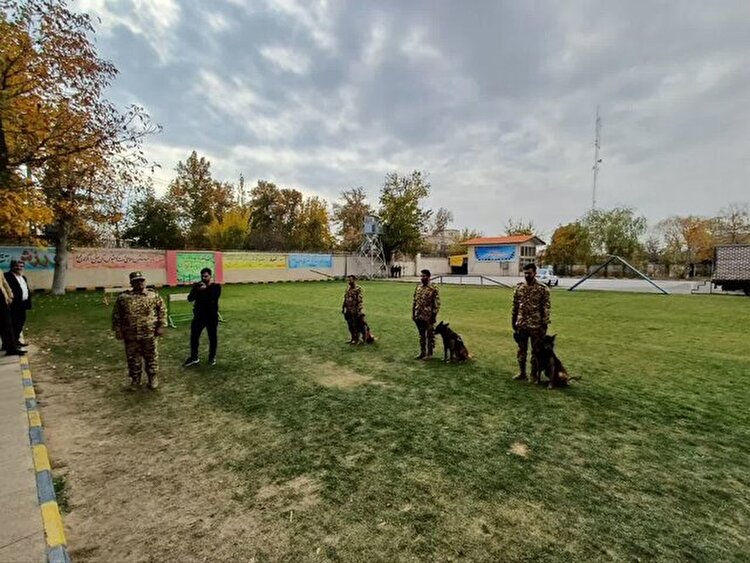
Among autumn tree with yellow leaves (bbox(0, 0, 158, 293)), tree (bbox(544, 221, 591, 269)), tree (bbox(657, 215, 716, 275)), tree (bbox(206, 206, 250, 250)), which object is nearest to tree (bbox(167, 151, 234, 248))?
tree (bbox(206, 206, 250, 250))

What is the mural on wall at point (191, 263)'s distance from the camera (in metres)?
25.6

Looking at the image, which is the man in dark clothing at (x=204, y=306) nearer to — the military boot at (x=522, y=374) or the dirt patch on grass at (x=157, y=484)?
the dirt patch on grass at (x=157, y=484)

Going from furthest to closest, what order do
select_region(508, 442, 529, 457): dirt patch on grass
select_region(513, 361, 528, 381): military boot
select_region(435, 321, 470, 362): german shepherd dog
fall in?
1. select_region(435, 321, 470, 362): german shepherd dog
2. select_region(513, 361, 528, 381): military boot
3. select_region(508, 442, 529, 457): dirt patch on grass

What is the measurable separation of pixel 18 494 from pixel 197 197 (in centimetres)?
4113

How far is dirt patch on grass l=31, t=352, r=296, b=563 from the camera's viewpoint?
8.70 feet

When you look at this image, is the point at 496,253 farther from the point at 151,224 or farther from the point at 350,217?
the point at 151,224

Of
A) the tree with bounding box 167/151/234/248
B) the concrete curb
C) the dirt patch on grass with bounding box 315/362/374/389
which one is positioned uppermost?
the tree with bounding box 167/151/234/248

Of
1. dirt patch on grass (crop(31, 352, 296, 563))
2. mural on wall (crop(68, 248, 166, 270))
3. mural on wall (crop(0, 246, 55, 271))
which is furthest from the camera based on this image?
mural on wall (crop(68, 248, 166, 270))

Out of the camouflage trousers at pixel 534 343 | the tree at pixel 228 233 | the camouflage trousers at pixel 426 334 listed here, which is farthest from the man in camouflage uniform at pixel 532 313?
the tree at pixel 228 233

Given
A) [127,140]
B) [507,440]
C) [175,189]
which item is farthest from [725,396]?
[175,189]

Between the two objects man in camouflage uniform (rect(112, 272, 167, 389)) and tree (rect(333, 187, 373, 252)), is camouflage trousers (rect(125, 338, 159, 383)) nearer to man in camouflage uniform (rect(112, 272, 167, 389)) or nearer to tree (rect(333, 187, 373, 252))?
man in camouflage uniform (rect(112, 272, 167, 389))

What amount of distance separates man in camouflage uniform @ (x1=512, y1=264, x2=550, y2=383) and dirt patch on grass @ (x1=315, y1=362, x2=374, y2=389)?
8.23 ft

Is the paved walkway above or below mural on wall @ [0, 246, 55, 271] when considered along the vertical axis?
below

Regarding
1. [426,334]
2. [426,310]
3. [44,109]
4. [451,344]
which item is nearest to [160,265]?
[44,109]
